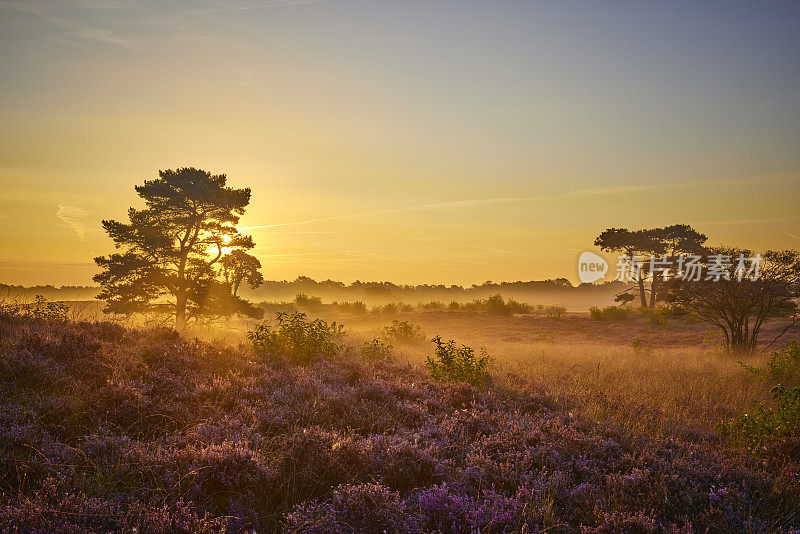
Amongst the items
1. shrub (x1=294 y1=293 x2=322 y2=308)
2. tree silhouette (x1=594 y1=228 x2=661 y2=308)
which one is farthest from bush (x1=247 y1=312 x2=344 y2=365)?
tree silhouette (x1=594 y1=228 x2=661 y2=308)

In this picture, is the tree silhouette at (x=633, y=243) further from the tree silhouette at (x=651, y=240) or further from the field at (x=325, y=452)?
the field at (x=325, y=452)

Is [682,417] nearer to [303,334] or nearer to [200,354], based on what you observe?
[303,334]

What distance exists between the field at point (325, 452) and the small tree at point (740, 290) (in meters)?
12.2

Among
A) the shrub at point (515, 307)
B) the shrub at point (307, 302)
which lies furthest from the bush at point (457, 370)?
the shrub at point (307, 302)

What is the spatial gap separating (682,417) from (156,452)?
9.07 m

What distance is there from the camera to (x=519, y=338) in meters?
30.4

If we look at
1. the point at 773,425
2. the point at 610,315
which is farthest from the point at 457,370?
the point at 610,315

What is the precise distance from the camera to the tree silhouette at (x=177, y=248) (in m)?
22.8

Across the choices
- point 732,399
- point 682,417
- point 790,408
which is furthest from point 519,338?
point 790,408

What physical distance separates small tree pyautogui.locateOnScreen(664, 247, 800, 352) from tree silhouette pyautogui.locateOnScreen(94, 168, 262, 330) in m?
23.0

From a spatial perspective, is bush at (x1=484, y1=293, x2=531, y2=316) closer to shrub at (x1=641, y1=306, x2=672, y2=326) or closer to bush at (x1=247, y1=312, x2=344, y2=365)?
shrub at (x1=641, y1=306, x2=672, y2=326)

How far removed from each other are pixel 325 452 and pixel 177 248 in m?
22.2

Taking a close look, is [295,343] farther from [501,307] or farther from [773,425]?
[501,307]

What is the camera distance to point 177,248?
2397 centimetres
